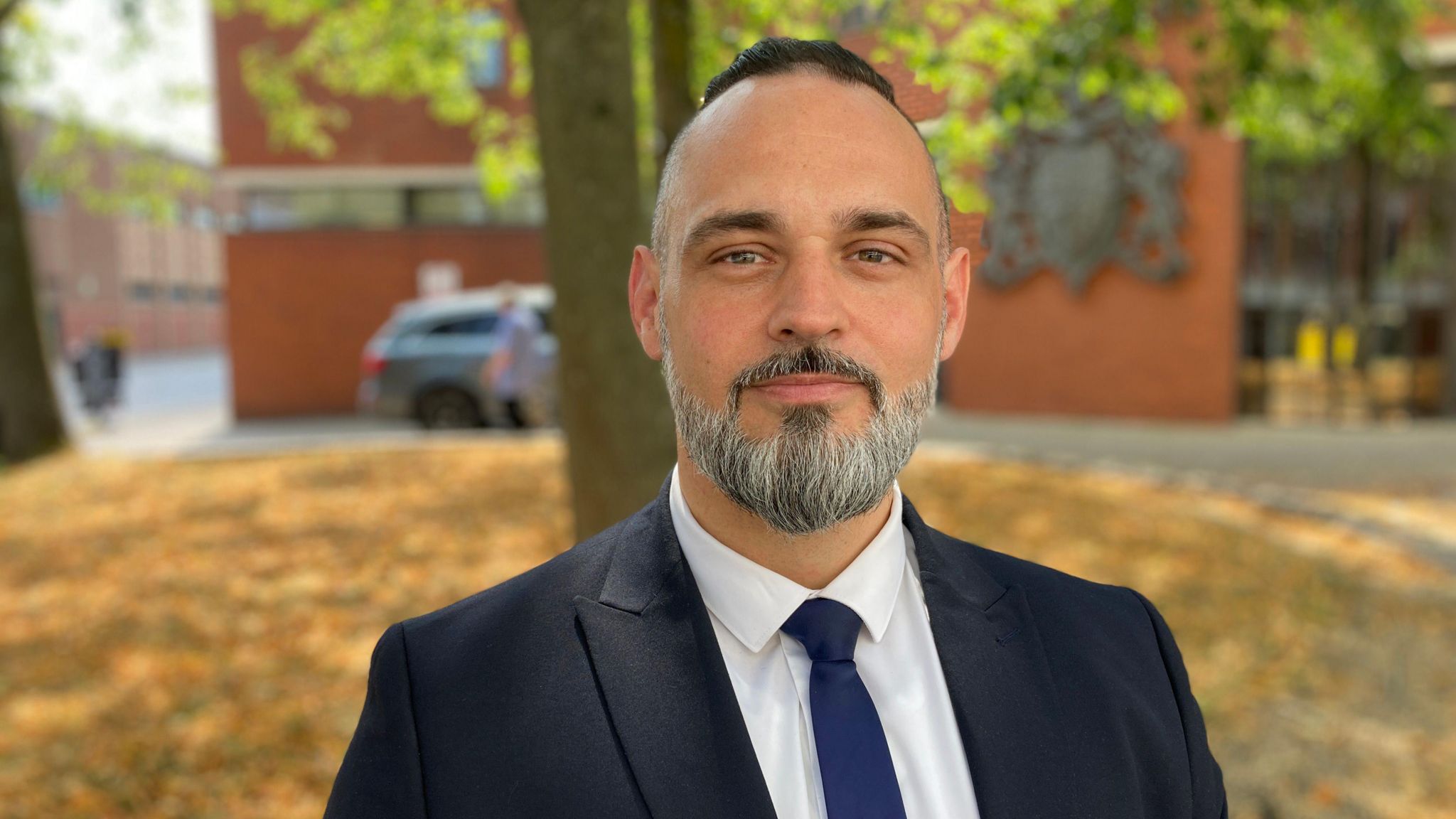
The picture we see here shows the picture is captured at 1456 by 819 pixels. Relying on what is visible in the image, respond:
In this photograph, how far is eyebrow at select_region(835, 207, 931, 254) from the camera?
143 cm

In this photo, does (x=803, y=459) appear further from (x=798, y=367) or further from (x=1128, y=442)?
(x=1128, y=442)

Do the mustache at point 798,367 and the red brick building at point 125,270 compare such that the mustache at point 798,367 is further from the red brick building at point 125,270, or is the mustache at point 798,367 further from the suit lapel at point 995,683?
the red brick building at point 125,270

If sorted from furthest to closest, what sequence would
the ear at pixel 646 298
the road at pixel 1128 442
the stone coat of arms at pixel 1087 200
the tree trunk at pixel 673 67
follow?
1. the stone coat of arms at pixel 1087 200
2. the road at pixel 1128 442
3. the tree trunk at pixel 673 67
4. the ear at pixel 646 298

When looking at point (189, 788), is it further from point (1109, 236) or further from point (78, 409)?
point (78, 409)

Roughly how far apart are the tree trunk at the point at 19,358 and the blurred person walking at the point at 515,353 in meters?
5.13

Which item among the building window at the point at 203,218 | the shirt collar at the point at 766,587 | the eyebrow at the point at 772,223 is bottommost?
the shirt collar at the point at 766,587

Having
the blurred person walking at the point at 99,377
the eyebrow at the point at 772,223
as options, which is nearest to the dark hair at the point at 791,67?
the eyebrow at the point at 772,223

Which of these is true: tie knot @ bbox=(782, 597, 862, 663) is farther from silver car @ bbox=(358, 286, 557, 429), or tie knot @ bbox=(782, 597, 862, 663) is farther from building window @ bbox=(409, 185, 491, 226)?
building window @ bbox=(409, 185, 491, 226)

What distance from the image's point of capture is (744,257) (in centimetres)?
146

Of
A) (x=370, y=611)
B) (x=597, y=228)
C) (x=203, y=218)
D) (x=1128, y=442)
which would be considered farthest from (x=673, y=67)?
(x=203, y=218)

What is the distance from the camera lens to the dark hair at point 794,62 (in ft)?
4.90

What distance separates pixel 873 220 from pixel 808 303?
0.47 ft

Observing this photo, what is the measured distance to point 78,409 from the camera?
25766mm

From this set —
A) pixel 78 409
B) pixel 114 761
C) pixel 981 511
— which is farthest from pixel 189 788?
pixel 78 409
